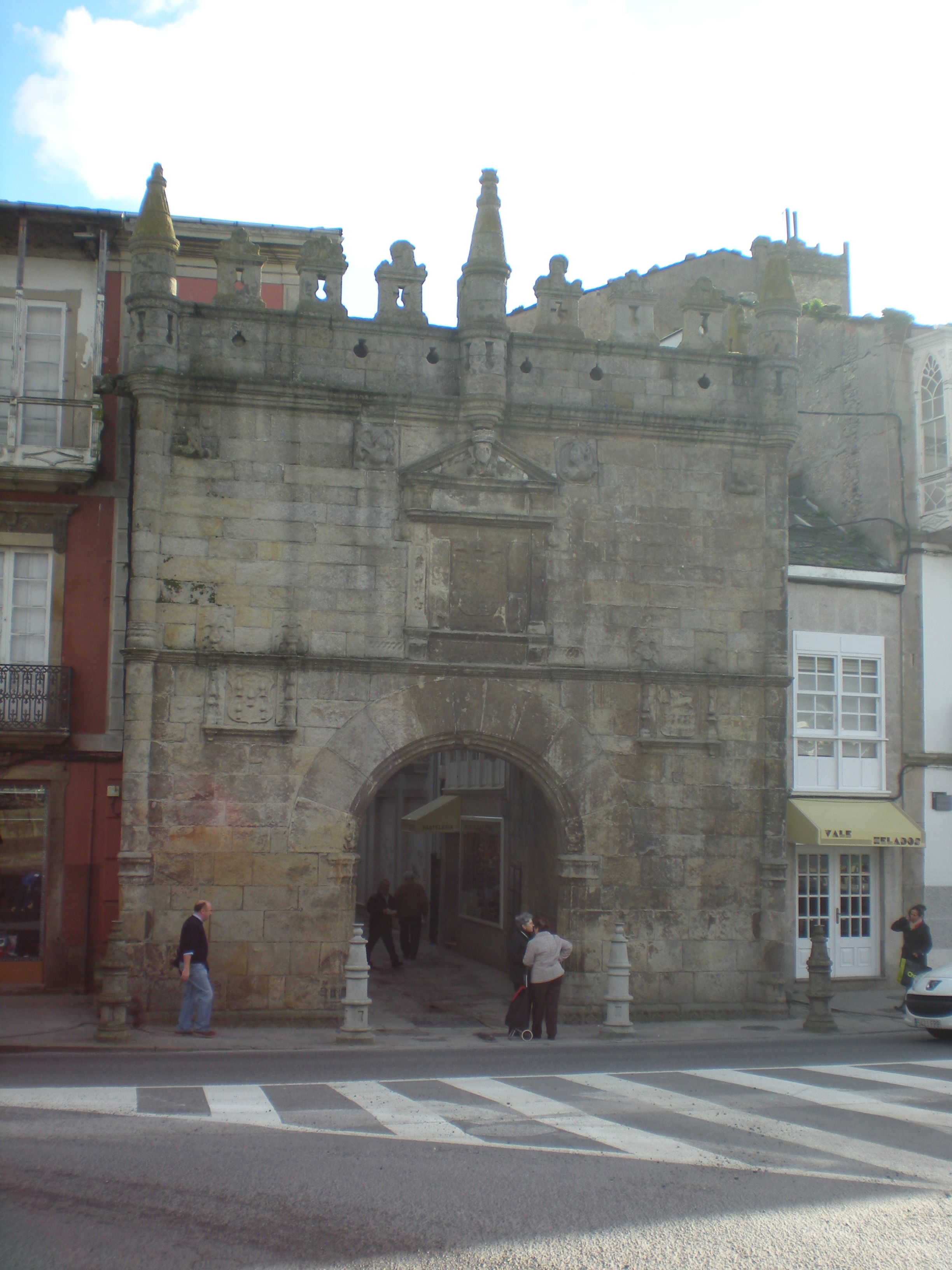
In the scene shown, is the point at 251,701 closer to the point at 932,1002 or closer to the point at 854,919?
the point at 932,1002

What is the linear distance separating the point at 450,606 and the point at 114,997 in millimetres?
5801

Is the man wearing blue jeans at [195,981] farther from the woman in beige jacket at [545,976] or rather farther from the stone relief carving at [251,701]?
the woman in beige jacket at [545,976]

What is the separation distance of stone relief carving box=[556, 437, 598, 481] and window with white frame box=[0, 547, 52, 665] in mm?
6922

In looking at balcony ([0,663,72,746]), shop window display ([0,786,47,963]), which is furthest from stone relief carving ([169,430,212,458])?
shop window display ([0,786,47,963])

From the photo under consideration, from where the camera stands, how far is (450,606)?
15.2 m

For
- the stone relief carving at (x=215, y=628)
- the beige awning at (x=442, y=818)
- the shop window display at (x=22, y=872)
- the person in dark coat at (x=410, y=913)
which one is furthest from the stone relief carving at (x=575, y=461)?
the person in dark coat at (x=410, y=913)

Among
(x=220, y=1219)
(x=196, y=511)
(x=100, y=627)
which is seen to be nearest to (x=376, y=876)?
(x=100, y=627)

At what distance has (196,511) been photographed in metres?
14.7

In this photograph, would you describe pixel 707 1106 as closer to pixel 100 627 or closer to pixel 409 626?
pixel 409 626

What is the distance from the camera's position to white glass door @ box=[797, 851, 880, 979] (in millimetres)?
18234

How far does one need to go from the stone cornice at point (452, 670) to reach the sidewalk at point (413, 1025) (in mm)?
4061

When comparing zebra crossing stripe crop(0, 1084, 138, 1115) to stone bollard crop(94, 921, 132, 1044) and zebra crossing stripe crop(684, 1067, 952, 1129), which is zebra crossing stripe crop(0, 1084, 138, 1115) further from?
zebra crossing stripe crop(684, 1067, 952, 1129)

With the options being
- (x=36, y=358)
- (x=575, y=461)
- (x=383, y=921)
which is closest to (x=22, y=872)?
(x=383, y=921)

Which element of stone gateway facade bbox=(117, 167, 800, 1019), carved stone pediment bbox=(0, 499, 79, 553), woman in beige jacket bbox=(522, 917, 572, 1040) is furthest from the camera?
carved stone pediment bbox=(0, 499, 79, 553)
